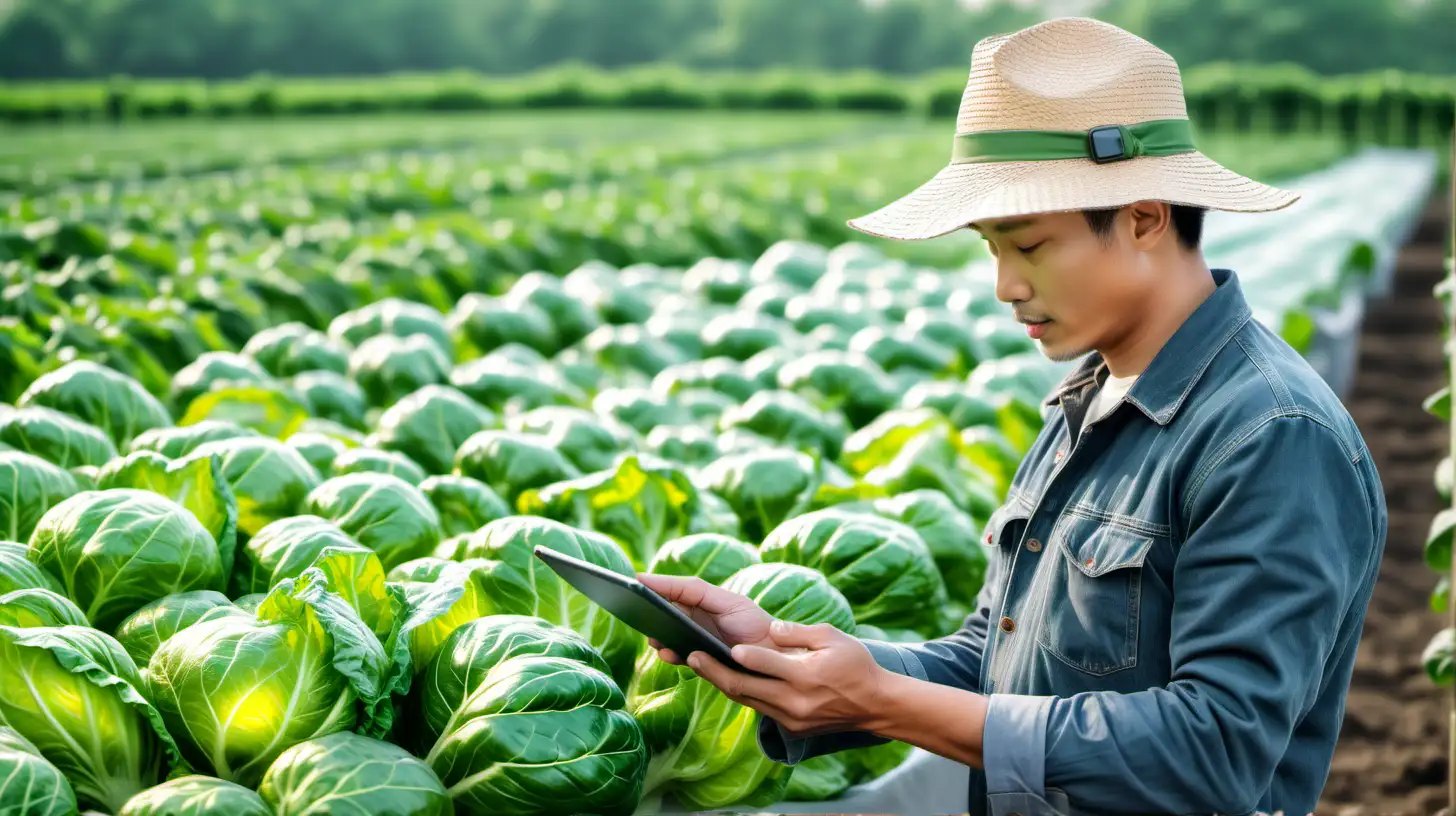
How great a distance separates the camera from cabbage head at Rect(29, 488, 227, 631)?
2430 millimetres

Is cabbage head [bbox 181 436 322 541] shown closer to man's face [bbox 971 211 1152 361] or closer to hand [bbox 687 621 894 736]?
hand [bbox 687 621 894 736]

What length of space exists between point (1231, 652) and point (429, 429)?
2616 millimetres

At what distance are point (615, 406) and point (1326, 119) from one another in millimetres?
43162

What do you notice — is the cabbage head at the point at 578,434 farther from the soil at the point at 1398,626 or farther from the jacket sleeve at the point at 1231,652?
the soil at the point at 1398,626

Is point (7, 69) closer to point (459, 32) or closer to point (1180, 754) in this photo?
point (459, 32)

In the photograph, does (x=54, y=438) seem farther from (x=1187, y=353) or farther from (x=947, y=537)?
(x=1187, y=353)

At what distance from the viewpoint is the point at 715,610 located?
2.15 meters

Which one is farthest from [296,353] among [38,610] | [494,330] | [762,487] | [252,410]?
[38,610]

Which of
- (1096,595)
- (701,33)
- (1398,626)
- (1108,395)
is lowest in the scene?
(1398,626)

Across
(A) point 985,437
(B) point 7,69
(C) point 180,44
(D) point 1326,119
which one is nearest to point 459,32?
Answer: (C) point 180,44

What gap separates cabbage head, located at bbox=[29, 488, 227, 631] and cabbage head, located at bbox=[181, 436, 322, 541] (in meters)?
0.45

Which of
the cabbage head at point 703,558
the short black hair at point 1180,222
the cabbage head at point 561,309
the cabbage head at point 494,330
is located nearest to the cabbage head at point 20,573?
the cabbage head at point 703,558

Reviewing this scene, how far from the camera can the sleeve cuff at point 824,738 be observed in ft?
7.09

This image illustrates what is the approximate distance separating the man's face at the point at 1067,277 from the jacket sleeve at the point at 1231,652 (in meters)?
0.26
